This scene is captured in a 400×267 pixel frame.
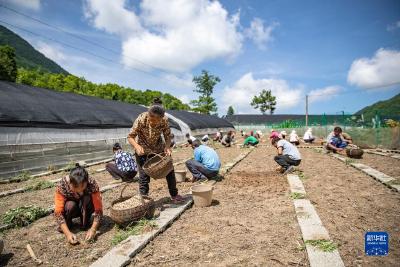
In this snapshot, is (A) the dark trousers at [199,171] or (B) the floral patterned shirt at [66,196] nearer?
(B) the floral patterned shirt at [66,196]

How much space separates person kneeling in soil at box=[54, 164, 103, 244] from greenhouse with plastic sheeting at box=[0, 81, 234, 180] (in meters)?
5.63

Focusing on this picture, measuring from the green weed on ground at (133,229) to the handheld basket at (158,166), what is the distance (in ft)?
2.40

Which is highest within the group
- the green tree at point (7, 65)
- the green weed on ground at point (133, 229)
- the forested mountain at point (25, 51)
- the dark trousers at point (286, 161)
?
the forested mountain at point (25, 51)

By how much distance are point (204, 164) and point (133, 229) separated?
3.31 m

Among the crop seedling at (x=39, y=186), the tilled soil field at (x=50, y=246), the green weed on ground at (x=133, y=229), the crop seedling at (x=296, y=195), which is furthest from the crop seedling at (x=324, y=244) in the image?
the crop seedling at (x=39, y=186)

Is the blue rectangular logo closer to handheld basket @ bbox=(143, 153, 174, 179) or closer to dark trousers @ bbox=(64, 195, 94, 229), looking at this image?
handheld basket @ bbox=(143, 153, 174, 179)

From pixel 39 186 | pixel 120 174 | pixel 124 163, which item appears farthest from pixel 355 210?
pixel 39 186

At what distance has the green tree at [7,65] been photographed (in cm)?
2534

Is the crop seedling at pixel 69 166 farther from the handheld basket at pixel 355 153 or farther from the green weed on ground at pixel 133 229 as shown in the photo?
the handheld basket at pixel 355 153

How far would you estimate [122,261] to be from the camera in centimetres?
297

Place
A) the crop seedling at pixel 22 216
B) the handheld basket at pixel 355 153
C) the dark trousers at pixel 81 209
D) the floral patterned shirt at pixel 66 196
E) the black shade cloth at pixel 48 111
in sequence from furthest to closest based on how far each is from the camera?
the handheld basket at pixel 355 153, the black shade cloth at pixel 48 111, the crop seedling at pixel 22 216, the dark trousers at pixel 81 209, the floral patterned shirt at pixel 66 196

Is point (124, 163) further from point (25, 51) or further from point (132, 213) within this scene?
point (25, 51)

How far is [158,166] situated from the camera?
4387 millimetres

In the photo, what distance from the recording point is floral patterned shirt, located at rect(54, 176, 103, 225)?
362 cm
